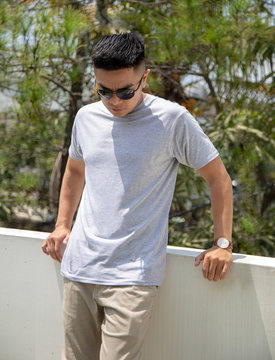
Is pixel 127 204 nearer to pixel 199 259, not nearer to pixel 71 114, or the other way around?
pixel 199 259

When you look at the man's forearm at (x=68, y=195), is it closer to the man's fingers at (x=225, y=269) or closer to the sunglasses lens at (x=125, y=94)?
the sunglasses lens at (x=125, y=94)

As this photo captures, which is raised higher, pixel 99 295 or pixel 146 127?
pixel 146 127

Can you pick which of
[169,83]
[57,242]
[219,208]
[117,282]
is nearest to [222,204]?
[219,208]

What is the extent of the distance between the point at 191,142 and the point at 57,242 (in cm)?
65

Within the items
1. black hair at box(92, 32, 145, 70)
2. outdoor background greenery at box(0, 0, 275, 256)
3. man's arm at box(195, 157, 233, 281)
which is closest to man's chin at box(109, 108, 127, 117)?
black hair at box(92, 32, 145, 70)

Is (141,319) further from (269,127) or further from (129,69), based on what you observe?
(269,127)

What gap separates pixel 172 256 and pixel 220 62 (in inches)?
77.4

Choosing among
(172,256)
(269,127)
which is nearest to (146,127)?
(172,256)

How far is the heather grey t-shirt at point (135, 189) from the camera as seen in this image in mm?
Answer: 1327

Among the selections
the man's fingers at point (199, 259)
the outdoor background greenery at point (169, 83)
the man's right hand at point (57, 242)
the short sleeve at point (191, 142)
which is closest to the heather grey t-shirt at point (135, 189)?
the short sleeve at point (191, 142)

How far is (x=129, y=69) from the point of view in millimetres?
1312

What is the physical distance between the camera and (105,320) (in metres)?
1.38

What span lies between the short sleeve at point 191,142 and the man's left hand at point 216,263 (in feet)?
0.93

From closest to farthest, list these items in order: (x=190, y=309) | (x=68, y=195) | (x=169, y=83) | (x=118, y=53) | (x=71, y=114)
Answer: (x=118, y=53)
(x=190, y=309)
(x=68, y=195)
(x=71, y=114)
(x=169, y=83)
